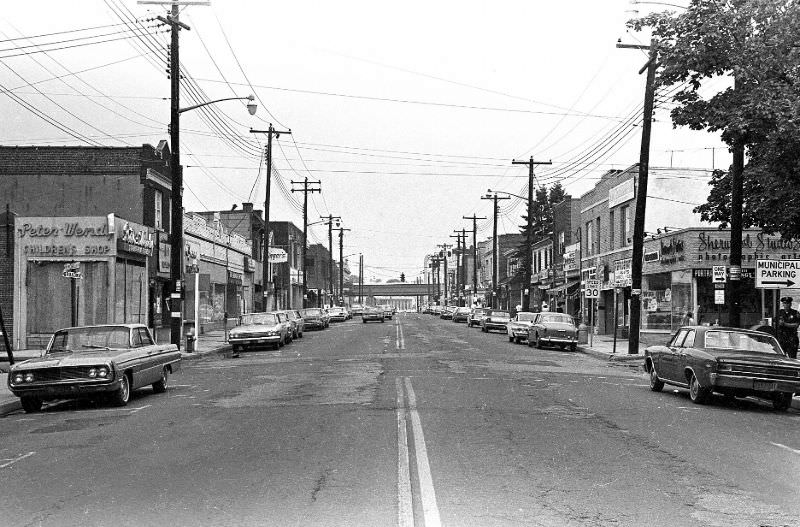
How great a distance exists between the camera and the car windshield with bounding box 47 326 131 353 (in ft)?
50.5

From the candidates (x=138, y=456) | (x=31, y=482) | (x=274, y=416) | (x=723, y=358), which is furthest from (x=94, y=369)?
(x=723, y=358)

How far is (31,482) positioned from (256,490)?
8.03 ft

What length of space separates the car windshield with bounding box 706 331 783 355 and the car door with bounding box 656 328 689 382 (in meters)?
0.73

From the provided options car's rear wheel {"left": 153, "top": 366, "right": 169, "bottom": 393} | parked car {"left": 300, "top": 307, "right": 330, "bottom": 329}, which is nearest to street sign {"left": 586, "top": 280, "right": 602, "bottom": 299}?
car's rear wheel {"left": 153, "top": 366, "right": 169, "bottom": 393}

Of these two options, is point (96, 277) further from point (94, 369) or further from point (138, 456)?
point (138, 456)

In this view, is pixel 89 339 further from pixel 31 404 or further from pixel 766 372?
pixel 766 372

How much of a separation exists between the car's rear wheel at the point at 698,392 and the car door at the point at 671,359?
1.80ft

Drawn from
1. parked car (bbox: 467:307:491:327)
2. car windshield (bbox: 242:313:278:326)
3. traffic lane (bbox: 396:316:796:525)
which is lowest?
parked car (bbox: 467:307:491:327)

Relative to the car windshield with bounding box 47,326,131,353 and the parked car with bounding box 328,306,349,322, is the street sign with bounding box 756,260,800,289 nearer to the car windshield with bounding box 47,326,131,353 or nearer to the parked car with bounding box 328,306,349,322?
the car windshield with bounding box 47,326,131,353

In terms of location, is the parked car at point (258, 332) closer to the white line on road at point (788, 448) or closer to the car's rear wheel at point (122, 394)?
the car's rear wheel at point (122, 394)

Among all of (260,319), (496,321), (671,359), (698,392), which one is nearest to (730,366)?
(698,392)

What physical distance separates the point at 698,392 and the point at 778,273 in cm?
681

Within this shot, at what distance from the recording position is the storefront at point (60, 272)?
30156 millimetres

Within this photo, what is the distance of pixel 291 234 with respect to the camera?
84.8m
